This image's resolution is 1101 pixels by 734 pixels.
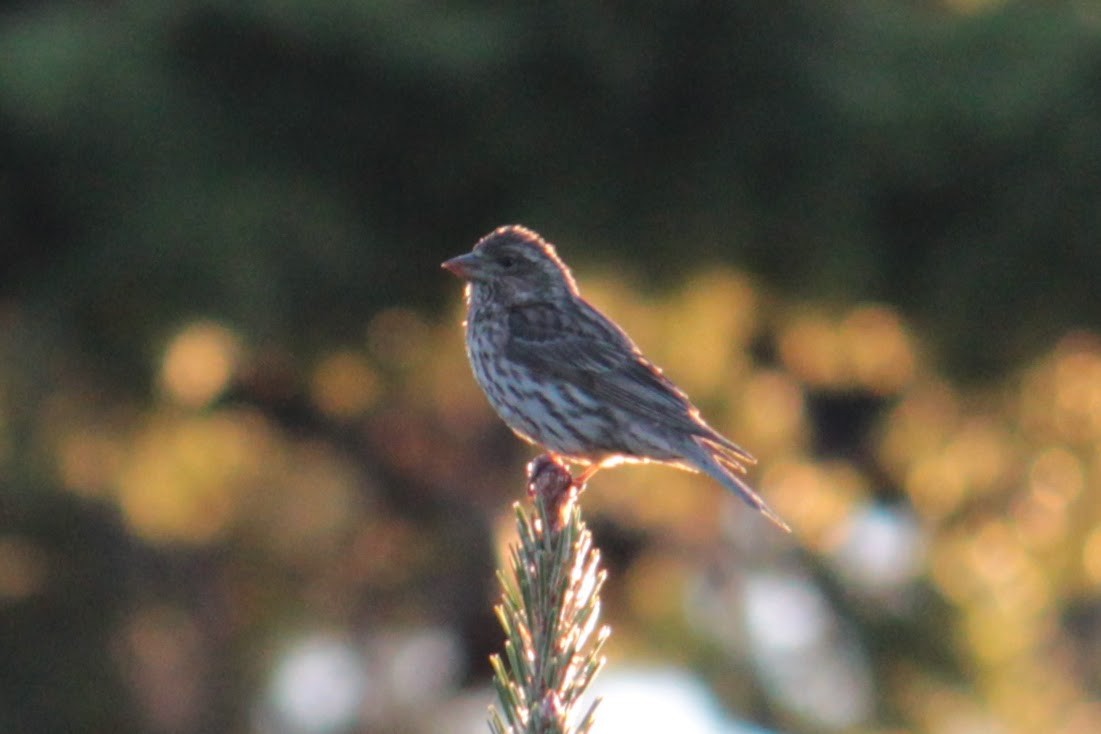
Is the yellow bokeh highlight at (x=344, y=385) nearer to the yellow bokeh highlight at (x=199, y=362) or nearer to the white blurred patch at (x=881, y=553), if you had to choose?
the yellow bokeh highlight at (x=199, y=362)

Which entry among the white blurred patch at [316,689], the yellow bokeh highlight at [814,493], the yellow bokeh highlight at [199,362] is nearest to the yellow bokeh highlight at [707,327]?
the yellow bokeh highlight at [814,493]

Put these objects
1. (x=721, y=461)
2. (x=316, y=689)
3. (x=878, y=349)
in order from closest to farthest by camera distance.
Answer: (x=721, y=461), (x=878, y=349), (x=316, y=689)

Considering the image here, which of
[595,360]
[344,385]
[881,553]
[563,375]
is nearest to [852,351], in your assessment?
[881,553]

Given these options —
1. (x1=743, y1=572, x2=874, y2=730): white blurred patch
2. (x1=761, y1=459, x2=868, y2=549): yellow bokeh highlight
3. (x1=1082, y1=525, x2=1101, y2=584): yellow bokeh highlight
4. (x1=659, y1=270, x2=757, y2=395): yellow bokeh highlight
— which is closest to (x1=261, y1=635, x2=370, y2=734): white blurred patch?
(x1=743, y1=572, x2=874, y2=730): white blurred patch

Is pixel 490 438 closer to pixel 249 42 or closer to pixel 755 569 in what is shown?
pixel 755 569

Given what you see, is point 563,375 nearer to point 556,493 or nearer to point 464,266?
point 464,266

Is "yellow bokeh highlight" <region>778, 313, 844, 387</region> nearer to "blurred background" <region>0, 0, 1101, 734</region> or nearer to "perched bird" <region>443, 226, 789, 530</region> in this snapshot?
"blurred background" <region>0, 0, 1101, 734</region>
